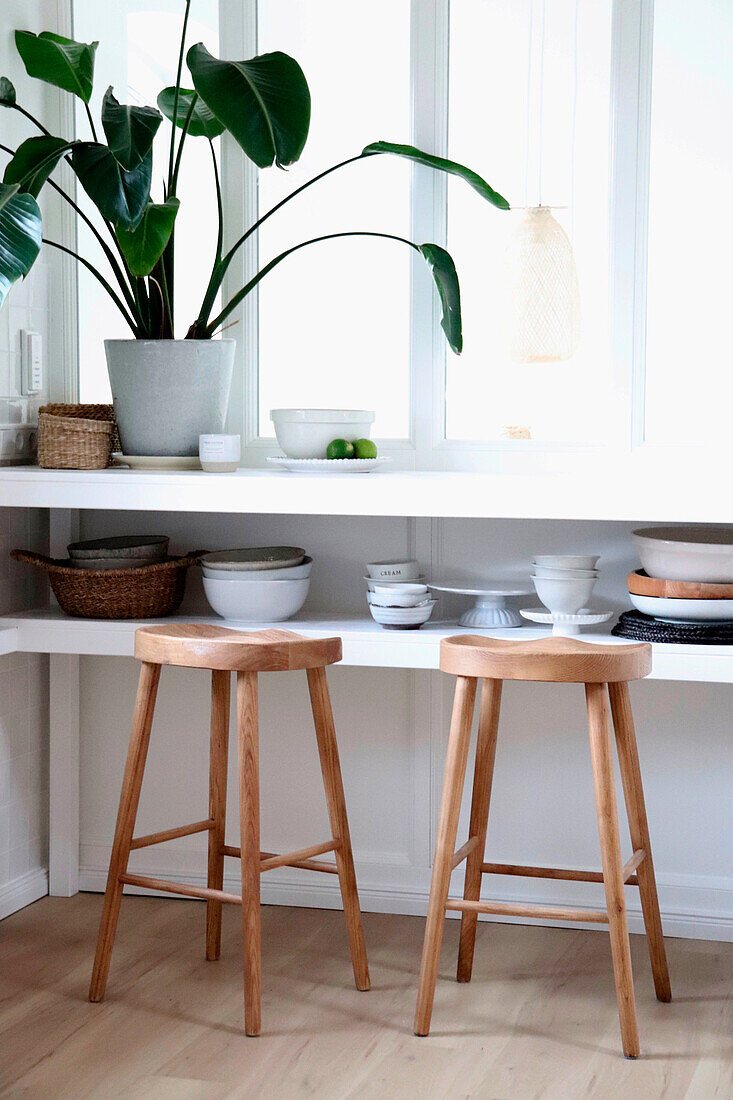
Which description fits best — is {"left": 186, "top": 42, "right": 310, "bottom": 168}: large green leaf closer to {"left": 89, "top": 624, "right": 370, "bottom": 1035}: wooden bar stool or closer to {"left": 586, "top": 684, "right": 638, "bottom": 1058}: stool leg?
{"left": 89, "top": 624, "right": 370, "bottom": 1035}: wooden bar stool

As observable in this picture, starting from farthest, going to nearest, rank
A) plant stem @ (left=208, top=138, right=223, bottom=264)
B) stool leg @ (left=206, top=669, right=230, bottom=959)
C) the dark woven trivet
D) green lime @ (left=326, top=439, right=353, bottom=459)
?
1. plant stem @ (left=208, top=138, right=223, bottom=264)
2. green lime @ (left=326, top=439, right=353, bottom=459)
3. stool leg @ (left=206, top=669, right=230, bottom=959)
4. the dark woven trivet

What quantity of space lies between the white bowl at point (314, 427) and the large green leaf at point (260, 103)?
0.56 meters

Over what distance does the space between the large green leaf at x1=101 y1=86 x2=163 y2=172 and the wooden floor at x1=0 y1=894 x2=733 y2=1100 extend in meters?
1.70

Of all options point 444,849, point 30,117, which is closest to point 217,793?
point 444,849

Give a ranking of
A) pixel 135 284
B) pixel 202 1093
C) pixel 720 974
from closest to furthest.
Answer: pixel 202 1093
pixel 720 974
pixel 135 284

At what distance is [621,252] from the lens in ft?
9.61

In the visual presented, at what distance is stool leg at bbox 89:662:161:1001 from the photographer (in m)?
2.53

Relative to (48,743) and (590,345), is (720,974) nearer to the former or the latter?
(590,345)

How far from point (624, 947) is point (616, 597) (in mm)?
936

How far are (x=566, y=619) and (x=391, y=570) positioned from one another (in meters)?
0.41

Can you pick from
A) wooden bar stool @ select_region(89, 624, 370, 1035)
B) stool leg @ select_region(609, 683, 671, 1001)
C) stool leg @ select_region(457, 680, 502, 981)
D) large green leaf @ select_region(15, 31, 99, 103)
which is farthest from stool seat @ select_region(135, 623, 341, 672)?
large green leaf @ select_region(15, 31, 99, 103)

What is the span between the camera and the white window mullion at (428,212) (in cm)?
300

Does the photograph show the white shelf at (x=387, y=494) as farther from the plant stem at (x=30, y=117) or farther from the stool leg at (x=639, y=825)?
the plant stem at (x=30, y=117)

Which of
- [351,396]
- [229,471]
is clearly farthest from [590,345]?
[229,471]
